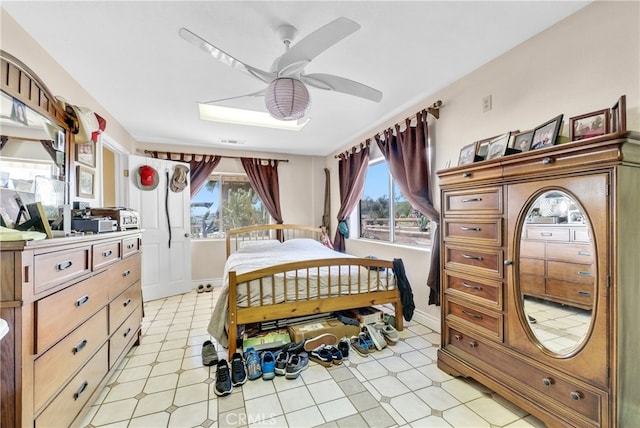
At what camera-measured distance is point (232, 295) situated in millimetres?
2197

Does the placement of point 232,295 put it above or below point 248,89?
below

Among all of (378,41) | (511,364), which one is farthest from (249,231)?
(511,364)

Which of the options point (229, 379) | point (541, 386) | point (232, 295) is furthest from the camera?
point (232, 295)

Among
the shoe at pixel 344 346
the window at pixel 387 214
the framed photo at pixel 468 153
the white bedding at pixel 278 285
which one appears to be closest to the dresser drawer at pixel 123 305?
the white bedding at pixel 278 285

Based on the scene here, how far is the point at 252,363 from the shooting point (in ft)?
6.59

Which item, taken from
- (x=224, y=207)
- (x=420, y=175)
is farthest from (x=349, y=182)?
(x=224, y=207)

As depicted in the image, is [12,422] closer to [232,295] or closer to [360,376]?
[232,295]

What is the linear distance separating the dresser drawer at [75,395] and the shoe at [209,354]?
63 cm

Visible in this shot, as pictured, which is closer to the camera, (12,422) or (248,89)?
(12,422)

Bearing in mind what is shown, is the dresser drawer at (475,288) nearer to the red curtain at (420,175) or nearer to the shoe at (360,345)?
the red curtain at (420,175)

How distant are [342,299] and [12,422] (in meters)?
2.04

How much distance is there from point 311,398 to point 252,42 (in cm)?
238

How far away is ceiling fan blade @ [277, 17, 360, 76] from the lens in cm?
134

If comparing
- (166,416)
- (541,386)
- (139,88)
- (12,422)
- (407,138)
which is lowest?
(166,416)
